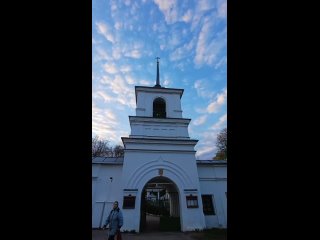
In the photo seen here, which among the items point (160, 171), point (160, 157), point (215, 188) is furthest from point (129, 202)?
point (215, 188)

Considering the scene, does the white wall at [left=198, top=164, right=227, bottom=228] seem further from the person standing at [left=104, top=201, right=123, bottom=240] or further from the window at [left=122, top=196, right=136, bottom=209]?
the person standing at [left=104, top=201, right=123, bottom=240]

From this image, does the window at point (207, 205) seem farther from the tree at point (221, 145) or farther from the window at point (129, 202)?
the tree at point (221, 145)

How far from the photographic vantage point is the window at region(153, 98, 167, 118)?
1555 cm

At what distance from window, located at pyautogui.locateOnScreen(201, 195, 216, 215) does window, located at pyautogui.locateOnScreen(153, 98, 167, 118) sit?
6113mm

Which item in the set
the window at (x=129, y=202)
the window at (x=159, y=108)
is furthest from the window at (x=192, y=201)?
the window at (x=159, y=108)

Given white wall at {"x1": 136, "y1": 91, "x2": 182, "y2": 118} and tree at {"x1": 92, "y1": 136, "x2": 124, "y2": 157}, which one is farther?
tree at {"x1": 92, "y1": 136, "x2": 124, "y2": 157}

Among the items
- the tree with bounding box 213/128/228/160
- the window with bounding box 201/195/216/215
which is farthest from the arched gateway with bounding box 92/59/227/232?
the tree with bounding box 213/128/228/160

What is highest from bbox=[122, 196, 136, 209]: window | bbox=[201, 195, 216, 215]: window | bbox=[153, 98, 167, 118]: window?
bbox=[153, 98, 167, 118]: window
